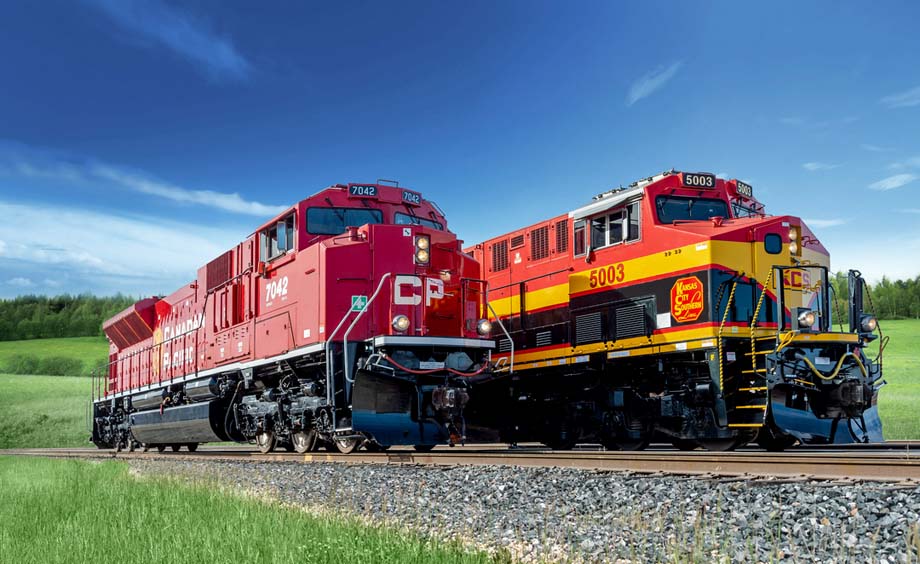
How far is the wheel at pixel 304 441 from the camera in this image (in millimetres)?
12133

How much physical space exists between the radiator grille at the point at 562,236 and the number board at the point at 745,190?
273 centimetres

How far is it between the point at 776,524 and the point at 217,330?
39.5 ft

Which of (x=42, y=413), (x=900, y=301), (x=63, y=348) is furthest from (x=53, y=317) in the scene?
(x=900, y=301)

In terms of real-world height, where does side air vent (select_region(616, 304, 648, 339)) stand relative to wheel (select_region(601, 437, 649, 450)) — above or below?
above

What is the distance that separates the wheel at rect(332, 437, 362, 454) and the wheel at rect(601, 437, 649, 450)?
382cm

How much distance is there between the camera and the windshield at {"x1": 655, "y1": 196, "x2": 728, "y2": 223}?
12.0 m

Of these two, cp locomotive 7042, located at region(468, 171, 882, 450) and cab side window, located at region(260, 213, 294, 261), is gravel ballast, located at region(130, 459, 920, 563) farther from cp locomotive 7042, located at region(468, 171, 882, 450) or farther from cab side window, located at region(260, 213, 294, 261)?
cab side window, located at region(260, 213, 294, 261)

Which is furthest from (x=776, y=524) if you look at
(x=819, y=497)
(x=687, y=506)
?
(x=687, y=506)

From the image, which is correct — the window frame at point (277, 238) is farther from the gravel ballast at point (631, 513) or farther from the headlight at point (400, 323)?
the gravel ballast at point (631, 513)

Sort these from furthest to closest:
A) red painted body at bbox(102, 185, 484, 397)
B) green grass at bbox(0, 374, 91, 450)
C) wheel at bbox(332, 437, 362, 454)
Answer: green grass at bbox(0, 374, 91, 450), red painted body at bbox(102, 185, 484, 397), wheel at bbox(332, 437, 362, 454)

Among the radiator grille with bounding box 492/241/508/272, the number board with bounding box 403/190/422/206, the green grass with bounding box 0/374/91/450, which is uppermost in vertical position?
the number board with bounding box 403/190/422/206

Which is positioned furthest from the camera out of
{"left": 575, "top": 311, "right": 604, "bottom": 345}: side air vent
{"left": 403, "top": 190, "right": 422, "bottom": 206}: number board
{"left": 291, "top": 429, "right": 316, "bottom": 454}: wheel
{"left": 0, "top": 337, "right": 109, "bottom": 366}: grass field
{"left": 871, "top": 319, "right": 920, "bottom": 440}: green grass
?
{"left": 0, "top": 337, "right": 109, "bottom": 366}: grass field

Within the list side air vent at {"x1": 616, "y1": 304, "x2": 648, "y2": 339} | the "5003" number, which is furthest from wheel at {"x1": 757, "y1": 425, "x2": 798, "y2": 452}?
the "5003" number

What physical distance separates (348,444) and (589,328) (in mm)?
4100
